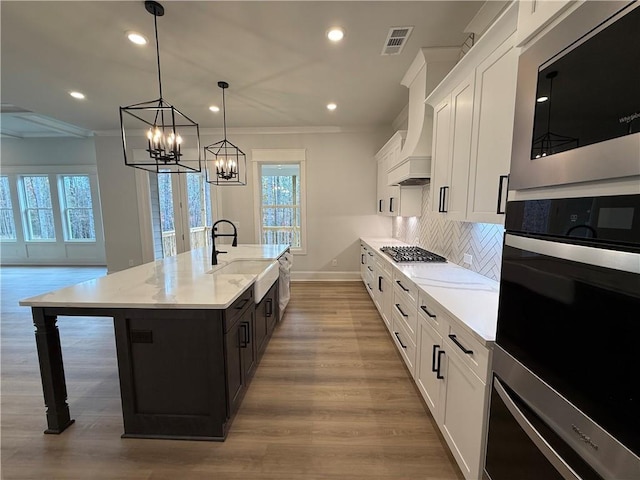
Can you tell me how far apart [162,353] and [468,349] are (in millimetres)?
1794

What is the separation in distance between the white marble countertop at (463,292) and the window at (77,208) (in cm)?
831

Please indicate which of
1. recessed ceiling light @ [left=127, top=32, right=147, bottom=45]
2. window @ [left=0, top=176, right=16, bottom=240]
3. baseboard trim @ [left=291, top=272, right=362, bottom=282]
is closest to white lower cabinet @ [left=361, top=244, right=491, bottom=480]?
baseboard trim @ [left=291, top=272, right=362, bottom=282]

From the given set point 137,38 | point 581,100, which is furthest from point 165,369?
point 137,38

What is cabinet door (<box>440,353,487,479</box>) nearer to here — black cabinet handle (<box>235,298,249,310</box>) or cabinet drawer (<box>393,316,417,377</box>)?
cabinet drawer (<box>393,316,417,377</box>)

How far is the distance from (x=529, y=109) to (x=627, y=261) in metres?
0.61

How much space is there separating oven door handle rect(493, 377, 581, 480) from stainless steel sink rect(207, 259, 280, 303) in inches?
70.0

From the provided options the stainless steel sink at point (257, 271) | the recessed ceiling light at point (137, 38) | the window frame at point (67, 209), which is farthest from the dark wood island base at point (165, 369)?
the window frame at point (67, 209)

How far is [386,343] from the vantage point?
121 inches

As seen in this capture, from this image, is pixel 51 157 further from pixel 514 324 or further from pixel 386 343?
pixel 514 324

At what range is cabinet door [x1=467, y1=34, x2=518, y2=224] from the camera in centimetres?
149

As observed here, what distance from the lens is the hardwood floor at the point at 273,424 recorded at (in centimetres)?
162

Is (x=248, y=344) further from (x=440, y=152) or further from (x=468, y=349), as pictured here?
(x=440, y=152)

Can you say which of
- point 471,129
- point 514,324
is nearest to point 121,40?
point 471,129

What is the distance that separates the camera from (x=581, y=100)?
771mm
